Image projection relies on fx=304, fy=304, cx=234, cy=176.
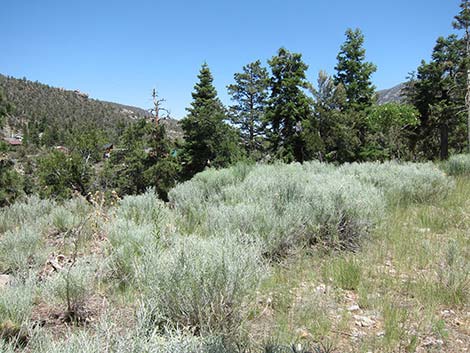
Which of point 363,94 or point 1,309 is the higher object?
point 363,94

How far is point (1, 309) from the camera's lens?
2.15m

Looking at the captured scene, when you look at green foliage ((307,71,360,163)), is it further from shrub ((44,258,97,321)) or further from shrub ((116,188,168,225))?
shrub ((44,258,97,321))

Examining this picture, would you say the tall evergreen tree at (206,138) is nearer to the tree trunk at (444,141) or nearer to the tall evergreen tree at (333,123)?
the tall evergreen tree at (333,123)

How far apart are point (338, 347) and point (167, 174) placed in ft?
89.7

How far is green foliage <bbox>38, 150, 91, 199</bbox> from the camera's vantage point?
26375 millimetres

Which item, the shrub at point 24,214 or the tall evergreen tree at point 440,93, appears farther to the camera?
the tall evergreen tree at point 440,93

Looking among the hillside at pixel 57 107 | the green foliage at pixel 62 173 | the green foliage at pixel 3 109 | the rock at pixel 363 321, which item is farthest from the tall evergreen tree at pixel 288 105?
the hillside at pixel 57 107

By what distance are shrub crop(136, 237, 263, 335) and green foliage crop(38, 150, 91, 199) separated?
26528mm

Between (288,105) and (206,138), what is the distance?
8511mm

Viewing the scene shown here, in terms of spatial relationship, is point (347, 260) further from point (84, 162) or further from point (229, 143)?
point (84, 162)

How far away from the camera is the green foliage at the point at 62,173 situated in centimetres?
2638

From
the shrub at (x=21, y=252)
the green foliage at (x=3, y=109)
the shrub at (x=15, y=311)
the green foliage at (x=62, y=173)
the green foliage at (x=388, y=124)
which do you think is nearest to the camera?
the shrub at (x=15, y=311)

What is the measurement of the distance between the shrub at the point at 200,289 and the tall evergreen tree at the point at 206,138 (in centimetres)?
2511

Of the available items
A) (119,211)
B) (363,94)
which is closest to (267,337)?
(119,211)
